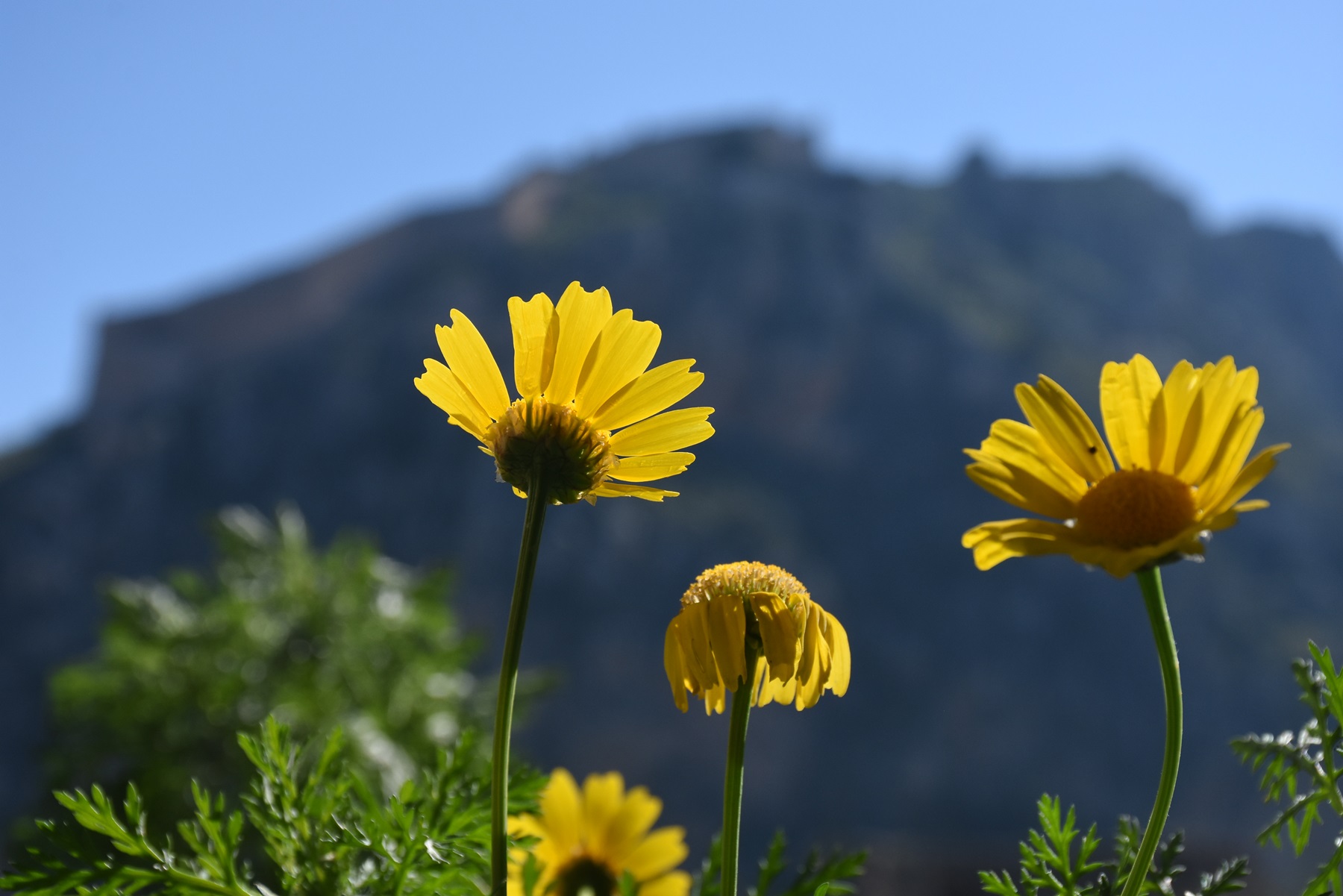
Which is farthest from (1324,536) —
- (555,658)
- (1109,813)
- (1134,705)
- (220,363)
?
(220,363)

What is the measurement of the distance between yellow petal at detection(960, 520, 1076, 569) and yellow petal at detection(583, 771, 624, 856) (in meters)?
0.37

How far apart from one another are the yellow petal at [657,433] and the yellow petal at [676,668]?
2.9 inches

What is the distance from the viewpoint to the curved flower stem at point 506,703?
324mm

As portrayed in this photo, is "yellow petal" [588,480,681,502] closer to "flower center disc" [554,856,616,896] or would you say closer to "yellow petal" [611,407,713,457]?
"yellow petal" [611,407,713,457]

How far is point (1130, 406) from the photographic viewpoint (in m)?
0.41

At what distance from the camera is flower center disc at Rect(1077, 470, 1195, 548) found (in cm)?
36

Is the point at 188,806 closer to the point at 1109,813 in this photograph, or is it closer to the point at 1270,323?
the point at 1109,813

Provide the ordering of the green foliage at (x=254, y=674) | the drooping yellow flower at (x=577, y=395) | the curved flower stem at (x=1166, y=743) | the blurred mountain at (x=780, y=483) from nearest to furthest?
the curved flower stem at (x=1166, y=743)
the drooping yellow flower at (x=577, y=395)
the green foliage at (x=254, y=674)
the blurred mountain at (x=780, y=483)

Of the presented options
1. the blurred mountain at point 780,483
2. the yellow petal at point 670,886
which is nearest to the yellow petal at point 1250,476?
the yellow petal at point 670,886

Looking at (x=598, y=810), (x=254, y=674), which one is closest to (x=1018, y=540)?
(x=598, y=810)

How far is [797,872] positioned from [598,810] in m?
0.21

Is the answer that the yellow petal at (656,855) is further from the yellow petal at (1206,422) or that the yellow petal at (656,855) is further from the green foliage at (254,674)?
the green foliage at (254,674)

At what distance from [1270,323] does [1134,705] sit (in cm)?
2042

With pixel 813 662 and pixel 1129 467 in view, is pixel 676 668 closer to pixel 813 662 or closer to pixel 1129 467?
pixel 813 662
